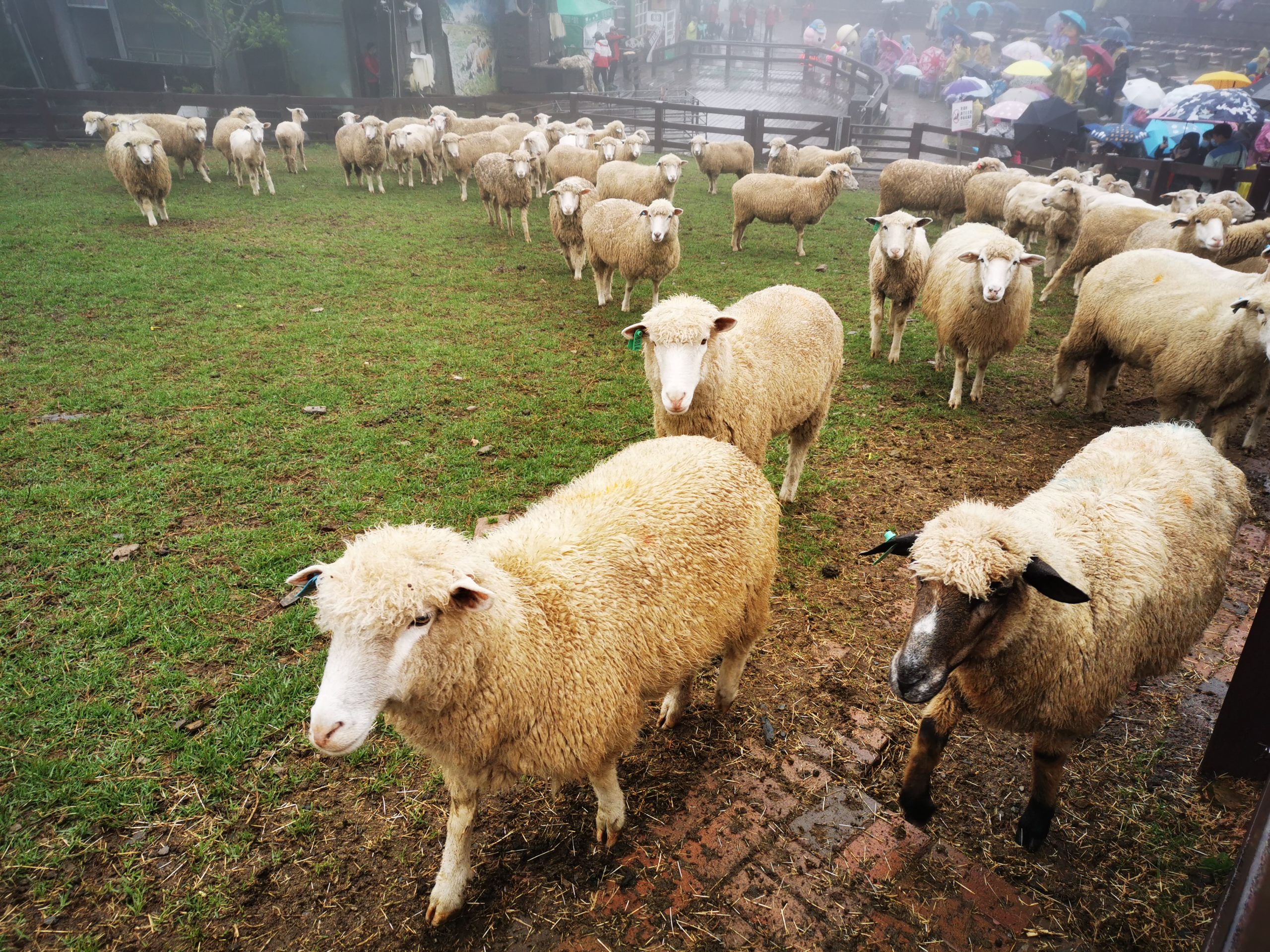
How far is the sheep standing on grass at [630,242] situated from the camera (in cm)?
903

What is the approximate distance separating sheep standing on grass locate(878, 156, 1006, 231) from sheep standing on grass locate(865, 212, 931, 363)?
298 inches

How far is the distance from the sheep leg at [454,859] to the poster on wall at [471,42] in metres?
33.5

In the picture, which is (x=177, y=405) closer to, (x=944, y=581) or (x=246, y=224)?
(x=944, y=581)

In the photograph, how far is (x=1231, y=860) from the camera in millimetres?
2658

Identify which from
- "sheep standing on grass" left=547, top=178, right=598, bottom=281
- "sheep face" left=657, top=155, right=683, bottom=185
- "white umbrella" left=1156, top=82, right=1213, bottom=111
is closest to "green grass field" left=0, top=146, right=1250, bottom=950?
"sheep standing on grass" left=547, top=178, right=598, bottom=281

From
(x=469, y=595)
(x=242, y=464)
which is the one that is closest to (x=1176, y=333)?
(x=469, y=595)

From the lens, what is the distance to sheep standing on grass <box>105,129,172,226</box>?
11.5 meters

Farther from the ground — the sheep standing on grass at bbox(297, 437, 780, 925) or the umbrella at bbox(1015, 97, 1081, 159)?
the umbrella at bbox(1015, 97, 1081, 159)

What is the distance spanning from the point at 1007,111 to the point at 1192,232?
17614 mm

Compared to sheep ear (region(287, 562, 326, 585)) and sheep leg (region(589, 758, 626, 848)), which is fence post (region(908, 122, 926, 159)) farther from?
sheep ear (region(287, 562, 326, 585))

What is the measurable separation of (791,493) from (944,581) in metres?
3.25

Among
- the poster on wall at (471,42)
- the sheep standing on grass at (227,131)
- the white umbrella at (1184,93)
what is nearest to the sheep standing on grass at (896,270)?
the white umbrella at (1184,93)

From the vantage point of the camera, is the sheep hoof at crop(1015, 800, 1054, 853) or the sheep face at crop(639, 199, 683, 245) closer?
the sheep hoof at crop(1015, 800, 1054, 853)

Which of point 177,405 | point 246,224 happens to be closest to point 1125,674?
point 177,405
